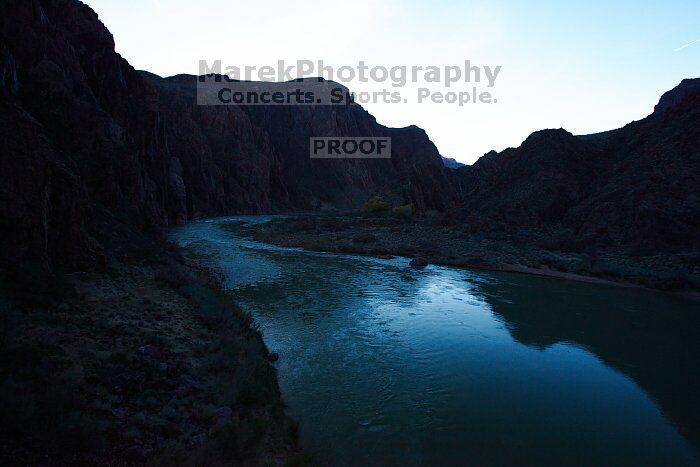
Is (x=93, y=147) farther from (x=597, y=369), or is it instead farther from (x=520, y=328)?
(x=597, y=369)

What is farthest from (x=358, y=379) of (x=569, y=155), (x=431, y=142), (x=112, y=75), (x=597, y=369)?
(x=431, y=142)

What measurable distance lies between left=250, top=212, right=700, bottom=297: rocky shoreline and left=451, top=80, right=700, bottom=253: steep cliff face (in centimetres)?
217

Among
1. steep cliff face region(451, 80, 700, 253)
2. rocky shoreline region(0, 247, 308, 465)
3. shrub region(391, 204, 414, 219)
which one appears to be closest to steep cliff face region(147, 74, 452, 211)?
shrub region(391, 204, 414, 219)

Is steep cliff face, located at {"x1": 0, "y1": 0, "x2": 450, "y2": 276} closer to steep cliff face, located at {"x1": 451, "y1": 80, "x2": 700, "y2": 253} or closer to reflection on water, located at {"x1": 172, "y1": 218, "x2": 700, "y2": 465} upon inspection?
reflection on water, located at {"x1": 172, "y1": 218, "x2": 700, "y2": 465}

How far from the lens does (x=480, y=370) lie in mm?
10516

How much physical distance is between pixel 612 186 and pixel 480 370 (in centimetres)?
3300

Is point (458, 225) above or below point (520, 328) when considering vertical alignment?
above

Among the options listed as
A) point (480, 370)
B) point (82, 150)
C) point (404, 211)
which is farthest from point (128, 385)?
Result: point (404, 211)

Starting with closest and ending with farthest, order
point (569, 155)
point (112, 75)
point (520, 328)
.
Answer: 1. point (520, 328)
2. point (112, 75)
3. point (569, 155)

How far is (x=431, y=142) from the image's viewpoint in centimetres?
16600

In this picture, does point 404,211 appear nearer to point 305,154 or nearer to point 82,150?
point 82,150

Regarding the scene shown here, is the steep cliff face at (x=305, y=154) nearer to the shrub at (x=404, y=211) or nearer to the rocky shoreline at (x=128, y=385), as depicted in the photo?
the shrub at (x=404, y=211)

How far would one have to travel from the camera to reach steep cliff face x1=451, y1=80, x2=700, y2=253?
2736 centimetres

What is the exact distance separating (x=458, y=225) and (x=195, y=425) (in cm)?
4376
